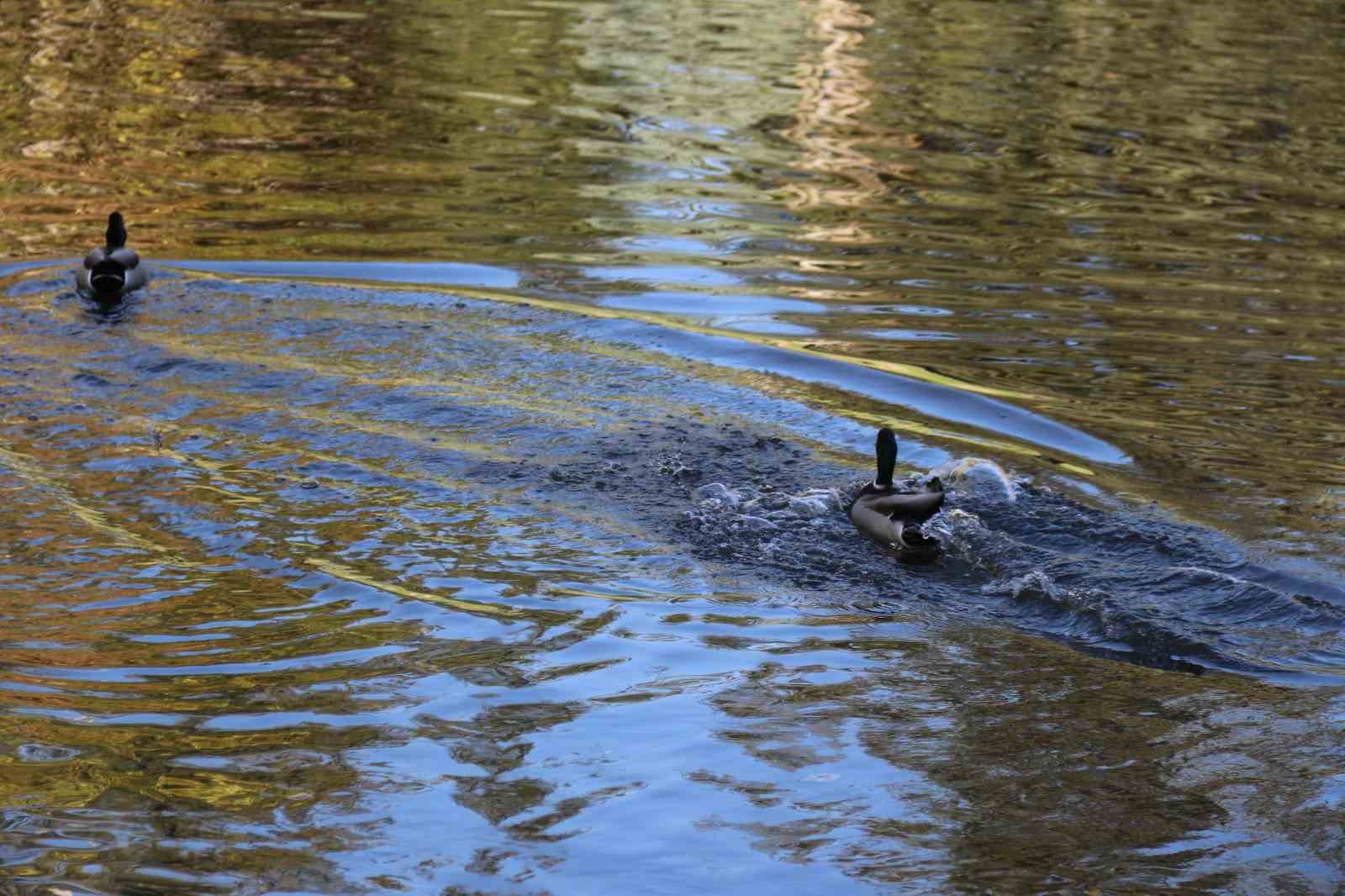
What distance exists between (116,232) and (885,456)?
7.02 metres

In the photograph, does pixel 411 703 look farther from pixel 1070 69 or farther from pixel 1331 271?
pixel 1070 69

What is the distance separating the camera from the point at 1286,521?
28.6ft

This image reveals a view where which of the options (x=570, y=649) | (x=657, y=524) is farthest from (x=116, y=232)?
(x=570, y=649)

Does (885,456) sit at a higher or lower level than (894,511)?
higher

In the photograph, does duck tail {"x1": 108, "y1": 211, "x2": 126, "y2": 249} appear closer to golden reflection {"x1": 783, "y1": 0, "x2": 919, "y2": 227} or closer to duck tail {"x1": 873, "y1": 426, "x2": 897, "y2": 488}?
golden reflection {"x1": 783, "y1": 0, "x2": 919, "y2": 227}

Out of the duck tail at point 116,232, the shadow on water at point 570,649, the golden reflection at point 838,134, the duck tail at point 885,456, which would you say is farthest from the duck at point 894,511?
the duck tail at point 116,232

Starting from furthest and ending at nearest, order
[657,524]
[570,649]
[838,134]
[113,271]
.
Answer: [838,134] < [113,271] < [657,524] < [570,649]

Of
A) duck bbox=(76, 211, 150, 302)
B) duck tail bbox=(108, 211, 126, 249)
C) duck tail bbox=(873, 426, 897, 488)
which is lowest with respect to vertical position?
duck tail bbox=(873, 426, 897, 488)

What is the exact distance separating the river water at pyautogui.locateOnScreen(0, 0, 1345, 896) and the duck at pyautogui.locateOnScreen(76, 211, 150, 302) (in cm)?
14

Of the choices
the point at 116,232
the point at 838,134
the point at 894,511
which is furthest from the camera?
the point at 838,134

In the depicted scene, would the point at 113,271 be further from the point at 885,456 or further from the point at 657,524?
the point at 885,456

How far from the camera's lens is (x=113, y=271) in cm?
1195

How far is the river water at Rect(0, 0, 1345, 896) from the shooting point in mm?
5926

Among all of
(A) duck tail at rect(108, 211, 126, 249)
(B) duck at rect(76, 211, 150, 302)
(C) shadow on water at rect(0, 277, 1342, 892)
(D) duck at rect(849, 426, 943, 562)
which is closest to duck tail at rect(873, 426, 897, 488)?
(D) duck at rect(849, 426, 943, 562)
